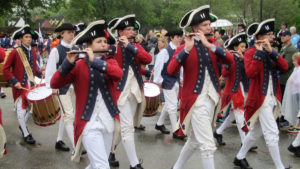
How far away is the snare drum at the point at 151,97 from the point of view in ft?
24.5

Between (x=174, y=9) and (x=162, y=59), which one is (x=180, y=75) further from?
(x=174, y=9)

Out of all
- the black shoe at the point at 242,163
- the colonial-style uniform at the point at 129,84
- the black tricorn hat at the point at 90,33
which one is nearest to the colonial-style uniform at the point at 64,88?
the colonial-style uniform at the point at 129,84

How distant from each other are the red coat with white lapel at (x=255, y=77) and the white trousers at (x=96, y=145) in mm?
2461

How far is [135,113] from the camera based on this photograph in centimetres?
643

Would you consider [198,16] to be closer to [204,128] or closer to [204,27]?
[204,27]

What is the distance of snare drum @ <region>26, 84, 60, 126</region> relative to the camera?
668cm

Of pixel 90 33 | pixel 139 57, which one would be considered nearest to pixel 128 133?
pixel 139 57

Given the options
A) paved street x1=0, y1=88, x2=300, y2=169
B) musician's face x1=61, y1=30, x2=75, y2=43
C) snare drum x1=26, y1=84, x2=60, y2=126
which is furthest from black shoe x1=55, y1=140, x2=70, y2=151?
musician's face x1=61, y1=30, x2=75, y2=43

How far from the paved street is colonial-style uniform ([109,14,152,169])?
0.70m

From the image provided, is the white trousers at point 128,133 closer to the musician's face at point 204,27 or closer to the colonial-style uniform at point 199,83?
the colonial-style uniform at point 199,83

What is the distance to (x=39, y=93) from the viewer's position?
6934 mm

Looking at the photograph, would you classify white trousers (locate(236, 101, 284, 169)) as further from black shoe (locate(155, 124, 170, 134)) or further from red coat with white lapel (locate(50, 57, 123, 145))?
black shoe (locate(155, 124, 170, 134))

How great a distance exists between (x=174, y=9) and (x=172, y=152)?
4895 cm

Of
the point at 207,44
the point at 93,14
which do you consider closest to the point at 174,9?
the point at 93,14
